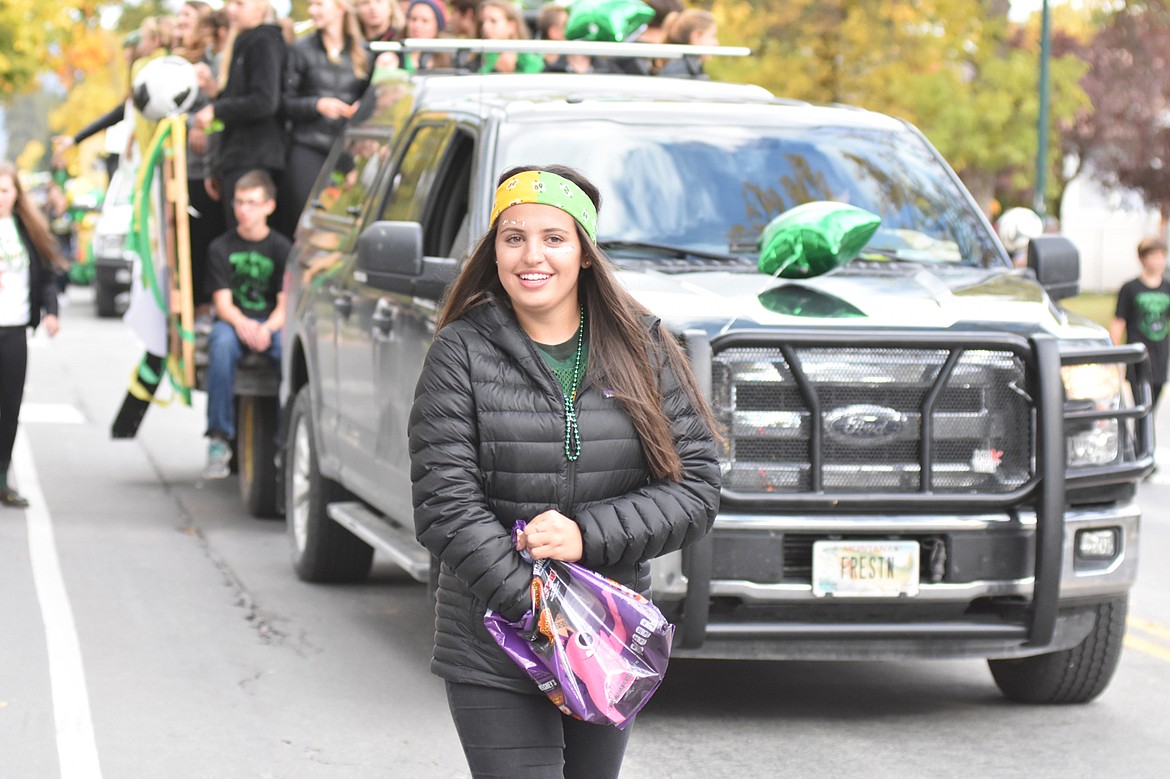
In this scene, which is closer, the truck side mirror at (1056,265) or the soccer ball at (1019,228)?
the truck side mirror at (1056,265)

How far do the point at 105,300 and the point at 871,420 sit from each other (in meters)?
23.3

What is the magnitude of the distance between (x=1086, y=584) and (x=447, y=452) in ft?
10.6

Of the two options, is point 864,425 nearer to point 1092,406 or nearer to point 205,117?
point 1092,406

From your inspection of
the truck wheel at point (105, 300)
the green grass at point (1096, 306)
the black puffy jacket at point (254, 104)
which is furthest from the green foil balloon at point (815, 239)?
the green grass at point (1096, 306)

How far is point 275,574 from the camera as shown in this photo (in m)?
9.36

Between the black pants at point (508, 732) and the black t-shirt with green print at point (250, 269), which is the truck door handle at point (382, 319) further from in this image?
the black pants at point (508, 732)

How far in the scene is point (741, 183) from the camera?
7.56 m

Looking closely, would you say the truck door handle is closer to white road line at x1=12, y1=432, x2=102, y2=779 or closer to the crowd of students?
white road line at x1=12, y1=432, x2=102, y2=779

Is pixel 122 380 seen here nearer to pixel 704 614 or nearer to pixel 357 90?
pixel 357 90

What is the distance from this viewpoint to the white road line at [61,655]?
6.19 m

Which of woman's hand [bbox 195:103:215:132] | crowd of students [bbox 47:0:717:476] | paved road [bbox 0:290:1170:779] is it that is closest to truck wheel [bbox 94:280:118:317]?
crowd of students [bbox 47:0:717:476]

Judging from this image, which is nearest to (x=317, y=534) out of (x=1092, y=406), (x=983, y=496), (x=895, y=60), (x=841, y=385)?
(x=841, y=385)

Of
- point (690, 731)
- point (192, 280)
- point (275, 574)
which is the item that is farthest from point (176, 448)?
point (690, 731)

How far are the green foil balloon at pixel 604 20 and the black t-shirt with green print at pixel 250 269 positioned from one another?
1.95m
